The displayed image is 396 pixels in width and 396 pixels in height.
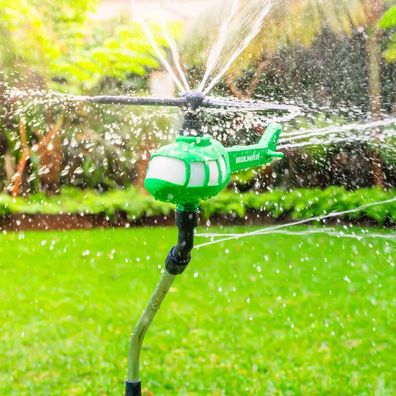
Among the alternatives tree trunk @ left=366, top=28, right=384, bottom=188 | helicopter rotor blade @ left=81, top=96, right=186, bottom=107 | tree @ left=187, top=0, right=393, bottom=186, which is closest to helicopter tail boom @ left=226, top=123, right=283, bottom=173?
helicopter rotor blade @ left=81, top=96, right=186, bottom=107

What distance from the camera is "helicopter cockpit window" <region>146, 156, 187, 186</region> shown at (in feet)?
3.13

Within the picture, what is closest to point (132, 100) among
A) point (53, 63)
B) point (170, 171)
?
point (170, 171)

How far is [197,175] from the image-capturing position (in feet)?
3.15

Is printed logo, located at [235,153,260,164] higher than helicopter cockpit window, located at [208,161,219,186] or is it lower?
lower

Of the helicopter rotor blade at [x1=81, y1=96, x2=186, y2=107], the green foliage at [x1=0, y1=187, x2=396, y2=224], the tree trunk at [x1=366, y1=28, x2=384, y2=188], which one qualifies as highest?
the helicopter rotor blade at [x1=81, y1=96, x2=186, y2=107]

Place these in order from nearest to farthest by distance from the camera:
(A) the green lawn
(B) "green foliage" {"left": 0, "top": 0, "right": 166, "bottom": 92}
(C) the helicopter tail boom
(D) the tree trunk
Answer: (C) the helicopter tail boom
(A) the green lawn
(B) "green foliage" {"left": 0, "top": 0, "right": 166, "bottom": 92}
(D) the tree trunk

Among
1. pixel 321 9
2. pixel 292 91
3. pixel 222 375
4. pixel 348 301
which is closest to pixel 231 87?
pixel 292 91

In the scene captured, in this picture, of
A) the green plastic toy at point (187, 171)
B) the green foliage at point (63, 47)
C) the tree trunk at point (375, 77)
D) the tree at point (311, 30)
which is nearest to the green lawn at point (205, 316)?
the tree trunk at point (375, 77)

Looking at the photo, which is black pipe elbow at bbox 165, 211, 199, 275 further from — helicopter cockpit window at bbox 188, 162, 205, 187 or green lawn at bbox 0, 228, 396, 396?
green lawn at bbox 0, 228, 396, 396

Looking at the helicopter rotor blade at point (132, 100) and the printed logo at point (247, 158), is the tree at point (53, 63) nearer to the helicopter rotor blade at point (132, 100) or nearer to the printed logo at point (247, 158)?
the printed logo at point (247, 158)

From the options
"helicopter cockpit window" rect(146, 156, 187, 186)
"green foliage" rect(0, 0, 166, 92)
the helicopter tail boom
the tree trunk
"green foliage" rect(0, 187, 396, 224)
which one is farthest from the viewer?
the tree trunk

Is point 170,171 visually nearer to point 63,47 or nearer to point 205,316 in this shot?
point 205,316

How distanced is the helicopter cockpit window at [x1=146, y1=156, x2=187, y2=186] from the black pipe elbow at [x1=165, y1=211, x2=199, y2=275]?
90 mm

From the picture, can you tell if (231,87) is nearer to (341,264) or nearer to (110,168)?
(110,168)
